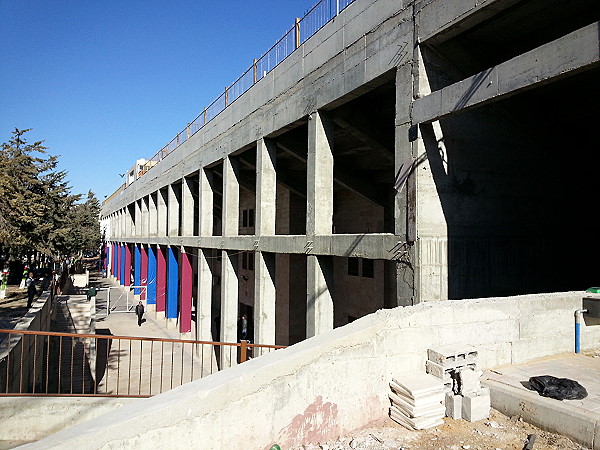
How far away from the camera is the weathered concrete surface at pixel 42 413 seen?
23.9 feet

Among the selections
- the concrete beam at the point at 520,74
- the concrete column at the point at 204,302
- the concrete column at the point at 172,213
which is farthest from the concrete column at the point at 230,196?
the concrete beam at the point at 520,74

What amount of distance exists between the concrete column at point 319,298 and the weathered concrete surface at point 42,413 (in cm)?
519

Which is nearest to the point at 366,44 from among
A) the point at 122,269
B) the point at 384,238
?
the point at 384,238

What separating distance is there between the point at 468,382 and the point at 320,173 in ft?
23.2

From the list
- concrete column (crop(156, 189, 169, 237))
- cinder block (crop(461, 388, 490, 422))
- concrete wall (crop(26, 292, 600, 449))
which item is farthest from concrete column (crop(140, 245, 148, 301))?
cinder block (crop(461, 388, 490, 422))

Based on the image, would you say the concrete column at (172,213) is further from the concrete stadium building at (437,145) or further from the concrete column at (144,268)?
the concrete column at (144,268)

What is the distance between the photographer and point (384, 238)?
920cm

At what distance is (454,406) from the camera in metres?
5.40

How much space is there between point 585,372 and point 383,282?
11.2 metres

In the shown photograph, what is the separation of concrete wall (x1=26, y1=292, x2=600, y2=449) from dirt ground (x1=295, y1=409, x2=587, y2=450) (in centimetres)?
20

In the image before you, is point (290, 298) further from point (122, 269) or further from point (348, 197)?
point (122, 269)

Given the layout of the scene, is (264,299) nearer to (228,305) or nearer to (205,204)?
(228,305)

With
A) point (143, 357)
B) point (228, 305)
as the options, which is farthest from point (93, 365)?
point (228, 305)

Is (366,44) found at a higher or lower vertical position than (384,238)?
higher
